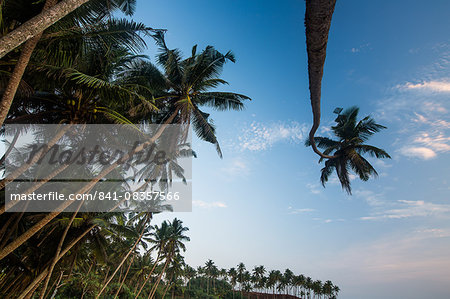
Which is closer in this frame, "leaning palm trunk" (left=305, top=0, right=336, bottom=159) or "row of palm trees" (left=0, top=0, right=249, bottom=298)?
"leaning palm trunk" (left=305, top=0, right=336, bottom=159)

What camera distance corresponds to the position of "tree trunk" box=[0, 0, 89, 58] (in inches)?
123

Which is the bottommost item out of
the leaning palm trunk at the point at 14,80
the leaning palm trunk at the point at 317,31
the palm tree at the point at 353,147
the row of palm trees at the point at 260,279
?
the row of palm trees at the point at 260,279

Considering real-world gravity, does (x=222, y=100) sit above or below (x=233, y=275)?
above

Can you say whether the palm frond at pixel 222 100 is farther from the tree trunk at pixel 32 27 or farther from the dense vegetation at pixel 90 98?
the tree trunk at pixel 32 27

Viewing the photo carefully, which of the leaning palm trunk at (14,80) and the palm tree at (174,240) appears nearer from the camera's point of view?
the leaning palm trunk at (14,80)

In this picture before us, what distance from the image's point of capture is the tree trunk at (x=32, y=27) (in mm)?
3123

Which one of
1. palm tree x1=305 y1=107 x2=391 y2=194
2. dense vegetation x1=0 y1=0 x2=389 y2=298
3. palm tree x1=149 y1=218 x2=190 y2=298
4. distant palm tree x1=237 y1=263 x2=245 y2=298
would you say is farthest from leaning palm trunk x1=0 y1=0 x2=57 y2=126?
distant palm tree x1=237 y1=263 x2=245 y2=298

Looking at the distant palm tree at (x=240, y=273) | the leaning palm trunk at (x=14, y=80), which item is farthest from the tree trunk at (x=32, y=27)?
the distant palm tree at (x=240, y=273)

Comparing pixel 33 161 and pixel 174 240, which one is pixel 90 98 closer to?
pixel 33 161

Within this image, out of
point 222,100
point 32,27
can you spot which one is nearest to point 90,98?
point 32,27

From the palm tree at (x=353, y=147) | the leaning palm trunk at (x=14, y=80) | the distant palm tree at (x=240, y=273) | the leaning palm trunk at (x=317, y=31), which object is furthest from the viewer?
the distant palm tree at (x=240, y=273)

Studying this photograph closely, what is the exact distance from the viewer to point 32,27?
3291 mm
